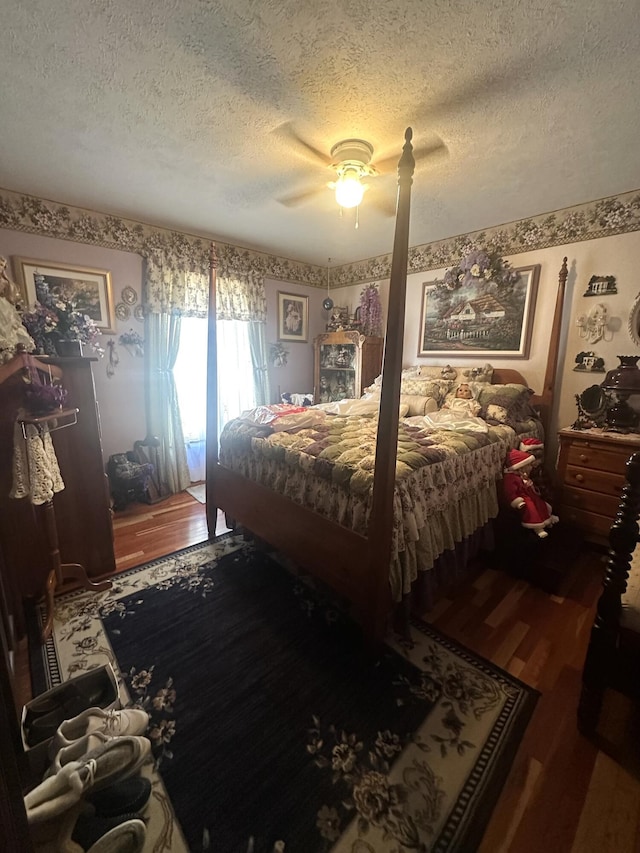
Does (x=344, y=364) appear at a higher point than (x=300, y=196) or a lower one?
lower

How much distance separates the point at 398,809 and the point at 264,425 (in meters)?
1.93

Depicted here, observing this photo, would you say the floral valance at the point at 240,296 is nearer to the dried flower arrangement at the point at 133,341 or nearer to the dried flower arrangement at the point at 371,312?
the dried flower arrangement at the point at 133,341

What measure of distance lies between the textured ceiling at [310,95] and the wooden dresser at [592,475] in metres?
1.69

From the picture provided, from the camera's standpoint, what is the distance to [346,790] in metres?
1.18

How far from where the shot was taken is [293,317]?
14.5 feet

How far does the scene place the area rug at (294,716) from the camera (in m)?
1.10

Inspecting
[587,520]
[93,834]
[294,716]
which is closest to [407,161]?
[294,716]

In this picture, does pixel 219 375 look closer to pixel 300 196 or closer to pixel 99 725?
pixel 300 196

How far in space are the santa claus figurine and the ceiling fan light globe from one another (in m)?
1.95

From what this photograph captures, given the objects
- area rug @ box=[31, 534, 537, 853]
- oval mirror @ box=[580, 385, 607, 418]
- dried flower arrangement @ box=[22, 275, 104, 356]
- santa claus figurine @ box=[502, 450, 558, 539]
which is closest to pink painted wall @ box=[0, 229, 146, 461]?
dried flower arrangement @ box=[22, 275, 104, 356]

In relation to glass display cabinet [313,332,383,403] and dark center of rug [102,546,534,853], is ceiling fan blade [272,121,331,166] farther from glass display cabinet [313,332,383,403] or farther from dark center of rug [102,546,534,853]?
dark center of rug [102,546,534,853]

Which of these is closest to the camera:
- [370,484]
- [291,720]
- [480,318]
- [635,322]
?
[291,720]

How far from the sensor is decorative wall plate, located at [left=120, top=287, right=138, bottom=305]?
3.20 meters

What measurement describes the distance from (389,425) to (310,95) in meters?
1.52
